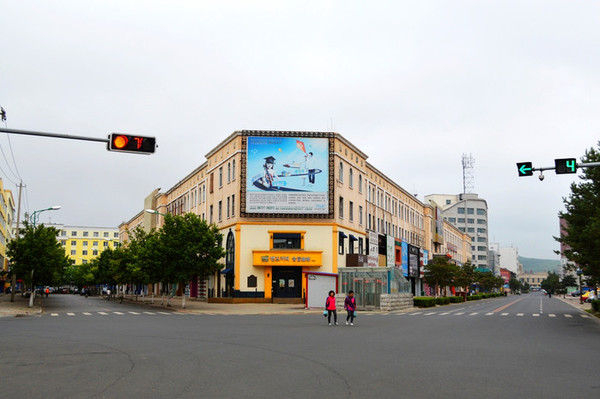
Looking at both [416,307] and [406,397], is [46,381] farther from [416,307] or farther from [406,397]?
[416,307]

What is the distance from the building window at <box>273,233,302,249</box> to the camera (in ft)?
165

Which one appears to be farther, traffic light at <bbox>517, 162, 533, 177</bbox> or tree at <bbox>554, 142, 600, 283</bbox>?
tree at <bbox>554, 142, 600, 283</bbox>

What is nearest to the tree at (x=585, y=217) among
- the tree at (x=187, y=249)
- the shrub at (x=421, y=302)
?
the shrub at (x=421, y=302)

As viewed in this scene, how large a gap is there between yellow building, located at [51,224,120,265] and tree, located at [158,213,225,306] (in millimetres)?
126938

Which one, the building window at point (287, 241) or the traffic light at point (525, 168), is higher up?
the traffic light at point (525, 168)

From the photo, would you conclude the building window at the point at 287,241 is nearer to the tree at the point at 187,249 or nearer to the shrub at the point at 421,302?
the tree at the point at 187,249

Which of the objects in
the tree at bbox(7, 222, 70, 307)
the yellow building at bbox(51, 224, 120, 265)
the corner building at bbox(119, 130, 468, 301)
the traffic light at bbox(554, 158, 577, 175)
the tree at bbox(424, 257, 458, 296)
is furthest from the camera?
the yellow building at bbox(51, 224, 120, 265)

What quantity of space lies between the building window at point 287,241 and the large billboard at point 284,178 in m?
2.11

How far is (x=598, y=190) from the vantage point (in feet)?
100

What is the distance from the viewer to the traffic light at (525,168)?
60.7ft

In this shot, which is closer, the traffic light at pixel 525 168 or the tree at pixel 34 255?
the traffic light at pixel 525 168

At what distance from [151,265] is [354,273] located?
1640 centimetres

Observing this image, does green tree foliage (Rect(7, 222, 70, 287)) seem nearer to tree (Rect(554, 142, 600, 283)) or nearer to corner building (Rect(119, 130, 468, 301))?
corner building (Rect(119, 130, 468, 301))

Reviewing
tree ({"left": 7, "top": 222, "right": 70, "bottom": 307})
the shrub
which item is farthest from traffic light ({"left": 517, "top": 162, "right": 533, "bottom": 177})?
tree ({"left": 7, "top": 222, "right": 70, "bottom": 307})
